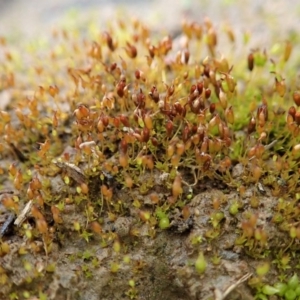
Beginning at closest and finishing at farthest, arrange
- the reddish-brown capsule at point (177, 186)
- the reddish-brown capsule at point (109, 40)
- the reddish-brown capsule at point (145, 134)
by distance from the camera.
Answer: the reddish-brown capsule at point (177, 186) → the reddish-brown capsule at point (145, 134) → the reddish-brown capsule at point (109, 40)

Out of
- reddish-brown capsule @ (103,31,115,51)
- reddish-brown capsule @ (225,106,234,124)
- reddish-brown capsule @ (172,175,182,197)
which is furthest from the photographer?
reddish-brown capsule @ (103,31,115,51)

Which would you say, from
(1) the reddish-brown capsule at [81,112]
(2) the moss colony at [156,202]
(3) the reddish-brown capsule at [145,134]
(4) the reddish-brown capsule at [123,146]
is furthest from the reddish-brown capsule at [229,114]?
(1) the reddish-brown capsule at [81,112]

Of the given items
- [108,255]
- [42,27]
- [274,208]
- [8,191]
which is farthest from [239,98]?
[42,27]

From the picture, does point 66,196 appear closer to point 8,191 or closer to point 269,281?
point 8,191

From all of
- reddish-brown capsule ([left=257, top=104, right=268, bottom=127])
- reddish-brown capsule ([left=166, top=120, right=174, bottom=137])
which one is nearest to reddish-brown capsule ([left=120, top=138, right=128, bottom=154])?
reddish-brown capsule ([left=166, top=120, right=174, bottom=137])

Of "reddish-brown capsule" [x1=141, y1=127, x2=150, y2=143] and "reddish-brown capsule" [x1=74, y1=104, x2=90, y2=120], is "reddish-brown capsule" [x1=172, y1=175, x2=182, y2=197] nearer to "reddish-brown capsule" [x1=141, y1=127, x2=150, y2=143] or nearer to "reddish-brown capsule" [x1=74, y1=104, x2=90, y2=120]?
"reddish-brown capsule" [x1=141, y1=127, x2=150, y2=143]

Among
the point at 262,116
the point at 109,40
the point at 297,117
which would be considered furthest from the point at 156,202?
the point at 109,40

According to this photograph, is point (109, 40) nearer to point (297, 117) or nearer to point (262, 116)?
point (262, 116)

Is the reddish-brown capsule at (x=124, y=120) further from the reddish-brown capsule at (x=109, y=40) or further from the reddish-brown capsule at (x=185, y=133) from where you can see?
the reddish-brown capsule at (x=109, y=40)
